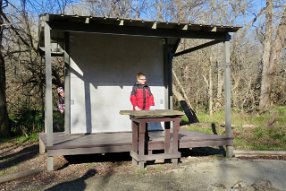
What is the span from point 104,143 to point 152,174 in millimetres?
1323

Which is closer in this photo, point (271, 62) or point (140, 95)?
point (140, 95)

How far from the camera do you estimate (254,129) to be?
41.8 feet

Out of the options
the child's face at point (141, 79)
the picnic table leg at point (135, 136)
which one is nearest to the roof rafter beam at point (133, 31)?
the child's face at point (141, 79)

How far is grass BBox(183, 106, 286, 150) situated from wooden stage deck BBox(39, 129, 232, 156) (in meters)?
2.30

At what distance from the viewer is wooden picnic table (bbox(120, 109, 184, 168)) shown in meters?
7.05

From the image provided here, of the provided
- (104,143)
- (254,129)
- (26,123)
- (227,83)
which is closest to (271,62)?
(254,129)

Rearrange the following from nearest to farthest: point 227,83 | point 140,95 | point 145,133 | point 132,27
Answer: point 145,133 → point 132,27 → point 140,95 → point 227,83

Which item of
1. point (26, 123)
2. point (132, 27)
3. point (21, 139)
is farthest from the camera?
point (26, 123)

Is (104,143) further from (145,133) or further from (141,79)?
(141,79)

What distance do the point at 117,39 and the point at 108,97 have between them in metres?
1.52

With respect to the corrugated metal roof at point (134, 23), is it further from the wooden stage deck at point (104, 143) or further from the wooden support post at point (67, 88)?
the wooden stage deck at point (104, 143)

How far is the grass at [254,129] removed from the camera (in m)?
10.7

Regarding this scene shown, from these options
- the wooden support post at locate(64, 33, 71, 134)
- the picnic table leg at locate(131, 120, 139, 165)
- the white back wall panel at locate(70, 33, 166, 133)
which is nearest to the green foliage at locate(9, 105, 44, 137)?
the wooden support post at locate(64, 33, 71, 134)

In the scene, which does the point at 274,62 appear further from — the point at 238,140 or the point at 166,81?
the point at 166,81
